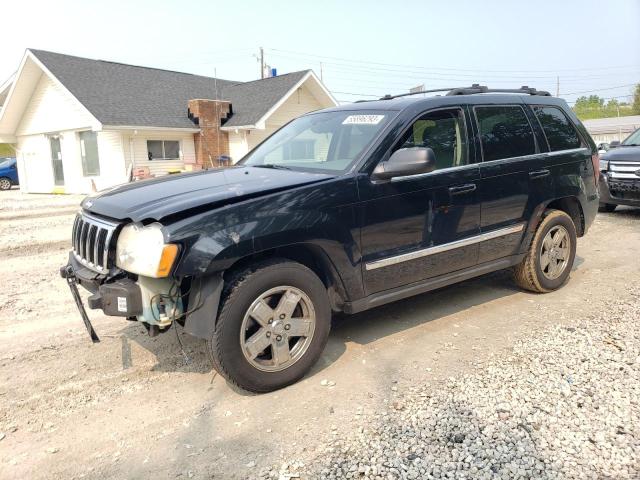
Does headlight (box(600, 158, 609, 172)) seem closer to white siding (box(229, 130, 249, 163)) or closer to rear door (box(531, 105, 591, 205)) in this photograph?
rear door (box(531, 105, 591, 205))

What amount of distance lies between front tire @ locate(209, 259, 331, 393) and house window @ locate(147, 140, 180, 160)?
18.6 m

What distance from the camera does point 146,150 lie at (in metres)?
20.3

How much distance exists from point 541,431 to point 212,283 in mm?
2119

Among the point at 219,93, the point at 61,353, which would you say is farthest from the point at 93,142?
the point at 61,353

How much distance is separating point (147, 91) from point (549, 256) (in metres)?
20.5

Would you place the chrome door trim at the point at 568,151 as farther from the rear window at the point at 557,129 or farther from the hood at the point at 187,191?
the hood at the point at 187,191

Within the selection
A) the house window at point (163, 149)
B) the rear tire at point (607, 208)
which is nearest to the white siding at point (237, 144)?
the house window at point (163, 149)

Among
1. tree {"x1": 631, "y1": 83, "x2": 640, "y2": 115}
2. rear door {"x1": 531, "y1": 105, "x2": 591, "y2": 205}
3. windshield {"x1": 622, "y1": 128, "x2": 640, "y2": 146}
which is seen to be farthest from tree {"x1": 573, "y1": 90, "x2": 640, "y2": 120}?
rear door {"x1": 531, "y1": 105, "x2": 591, "y2": 205}

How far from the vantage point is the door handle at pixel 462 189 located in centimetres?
428

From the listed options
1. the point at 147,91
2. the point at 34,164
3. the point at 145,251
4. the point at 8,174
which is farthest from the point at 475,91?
the point at 8,174

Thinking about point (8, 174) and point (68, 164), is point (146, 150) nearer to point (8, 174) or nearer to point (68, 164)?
point (68, 164)

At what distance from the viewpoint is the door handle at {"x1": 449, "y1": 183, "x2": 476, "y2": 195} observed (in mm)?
4281

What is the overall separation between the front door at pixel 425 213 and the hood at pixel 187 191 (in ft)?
1.72

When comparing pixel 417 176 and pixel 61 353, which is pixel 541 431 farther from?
pixel 61 353
